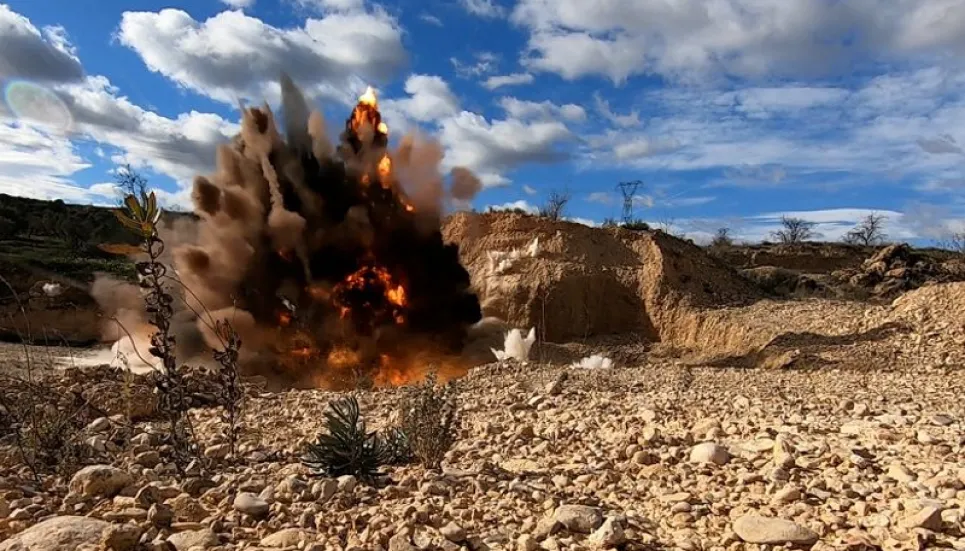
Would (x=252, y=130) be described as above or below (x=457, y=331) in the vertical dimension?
above

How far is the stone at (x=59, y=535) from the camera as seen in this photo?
3115 mm

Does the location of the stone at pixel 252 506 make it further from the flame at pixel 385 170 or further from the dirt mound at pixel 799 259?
the dirt mound at pixel 799 259

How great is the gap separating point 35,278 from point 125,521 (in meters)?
30.3

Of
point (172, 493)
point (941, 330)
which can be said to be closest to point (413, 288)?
point (941, 330)

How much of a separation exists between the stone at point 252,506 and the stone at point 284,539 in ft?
1.00

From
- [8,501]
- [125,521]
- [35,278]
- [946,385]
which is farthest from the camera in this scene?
[35,278]

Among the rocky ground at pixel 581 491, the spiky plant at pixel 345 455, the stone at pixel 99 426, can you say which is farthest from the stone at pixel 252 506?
the stone at pixel 99 426

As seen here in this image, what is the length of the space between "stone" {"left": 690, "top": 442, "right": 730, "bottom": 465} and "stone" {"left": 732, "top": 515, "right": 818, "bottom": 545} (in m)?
0.99

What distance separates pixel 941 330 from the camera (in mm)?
12578

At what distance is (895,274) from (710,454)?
82.6ft

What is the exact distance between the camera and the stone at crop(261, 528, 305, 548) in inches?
129

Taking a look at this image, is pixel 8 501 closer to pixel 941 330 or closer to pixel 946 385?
pixel 946 385

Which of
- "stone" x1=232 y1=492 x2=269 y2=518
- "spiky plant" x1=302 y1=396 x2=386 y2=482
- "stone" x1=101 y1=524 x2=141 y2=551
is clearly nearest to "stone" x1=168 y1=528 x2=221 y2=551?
"stone" x1=101 y1=524 x2=141 y2=551

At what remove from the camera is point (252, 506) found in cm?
368
